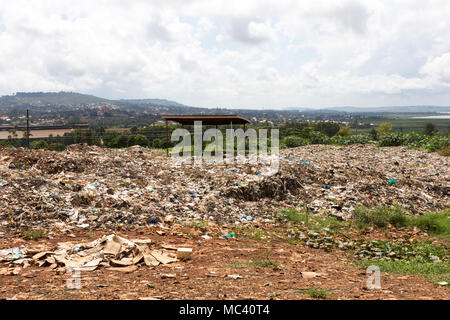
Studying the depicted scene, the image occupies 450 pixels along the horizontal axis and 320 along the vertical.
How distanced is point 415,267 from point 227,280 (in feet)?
9.28

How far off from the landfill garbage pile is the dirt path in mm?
1172

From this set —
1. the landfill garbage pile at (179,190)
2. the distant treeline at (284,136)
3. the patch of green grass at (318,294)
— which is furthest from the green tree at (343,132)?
the patch of green grass at (318,294)

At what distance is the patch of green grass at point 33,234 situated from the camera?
491 cm

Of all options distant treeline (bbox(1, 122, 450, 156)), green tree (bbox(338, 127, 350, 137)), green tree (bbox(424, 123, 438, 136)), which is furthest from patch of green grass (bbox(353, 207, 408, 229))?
green tree (bbox(338, 127, 350, 137))

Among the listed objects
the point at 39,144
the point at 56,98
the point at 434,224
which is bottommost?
the point at 434,224

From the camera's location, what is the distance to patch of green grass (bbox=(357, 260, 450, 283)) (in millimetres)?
3943

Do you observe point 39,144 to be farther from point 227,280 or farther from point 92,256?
point 227,280

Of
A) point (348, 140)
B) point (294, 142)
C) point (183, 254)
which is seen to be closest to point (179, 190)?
point (183, 254)

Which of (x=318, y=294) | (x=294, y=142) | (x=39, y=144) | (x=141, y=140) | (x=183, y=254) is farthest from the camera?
(x=294, y=142)

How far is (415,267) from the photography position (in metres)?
4.30

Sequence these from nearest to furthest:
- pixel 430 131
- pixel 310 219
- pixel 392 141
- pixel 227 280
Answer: pixel 227 280 → pixel 310 219 → pixel 392 141 → pixel 430 131

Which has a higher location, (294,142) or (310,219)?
(294,142)

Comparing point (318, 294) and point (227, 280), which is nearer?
point (318, 294)

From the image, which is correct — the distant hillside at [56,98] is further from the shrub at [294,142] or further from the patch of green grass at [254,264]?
the patch of green grass at [254,264]
